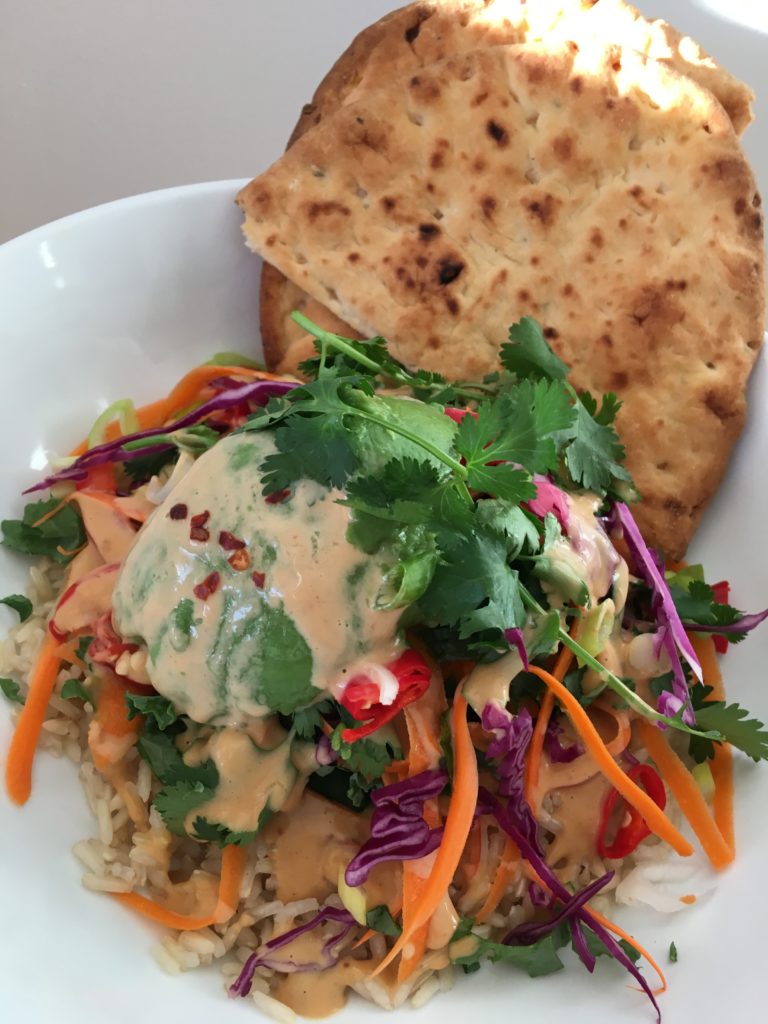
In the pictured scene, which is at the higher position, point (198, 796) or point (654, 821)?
point (654, 821)

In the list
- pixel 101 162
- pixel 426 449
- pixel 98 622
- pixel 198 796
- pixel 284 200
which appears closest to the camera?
pixel 426 449

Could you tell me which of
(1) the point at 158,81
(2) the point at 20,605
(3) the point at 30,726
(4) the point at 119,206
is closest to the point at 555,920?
(3) the point at 30,726

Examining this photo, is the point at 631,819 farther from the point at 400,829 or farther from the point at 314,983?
the point at 314,983

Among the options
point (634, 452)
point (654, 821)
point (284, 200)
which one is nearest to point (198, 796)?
point (654, 821)

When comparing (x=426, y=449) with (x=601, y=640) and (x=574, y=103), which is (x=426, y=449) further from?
(x=574, y=103)

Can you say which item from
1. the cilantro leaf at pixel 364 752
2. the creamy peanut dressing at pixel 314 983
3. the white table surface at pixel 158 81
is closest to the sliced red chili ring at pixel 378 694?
the cilantro leaf at pixel 364 752

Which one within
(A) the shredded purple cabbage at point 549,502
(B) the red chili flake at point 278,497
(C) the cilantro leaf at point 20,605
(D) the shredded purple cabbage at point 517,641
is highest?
(A) the shredded purple cabbage at point 549,502

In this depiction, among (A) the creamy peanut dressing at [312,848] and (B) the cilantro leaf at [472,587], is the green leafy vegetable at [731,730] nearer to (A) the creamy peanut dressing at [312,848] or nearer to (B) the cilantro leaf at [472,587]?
(B) the cilantro leaf at [472,587]
